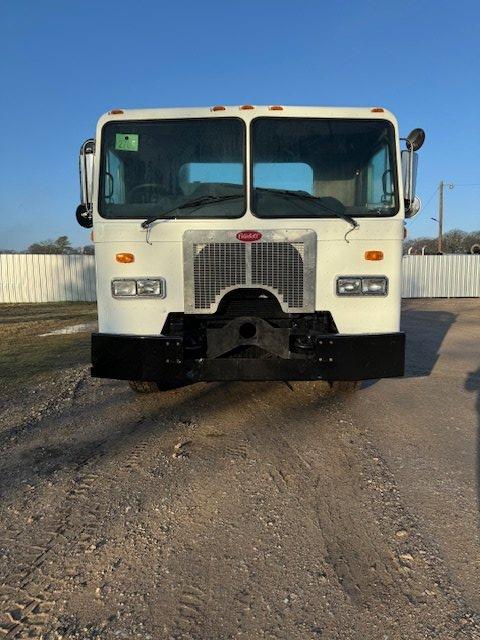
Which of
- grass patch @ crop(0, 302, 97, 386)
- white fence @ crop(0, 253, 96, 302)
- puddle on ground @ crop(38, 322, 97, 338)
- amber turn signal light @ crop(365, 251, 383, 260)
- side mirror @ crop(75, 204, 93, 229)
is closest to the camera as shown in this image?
amber turn signal light @ crop(365, 251, 383, 260)

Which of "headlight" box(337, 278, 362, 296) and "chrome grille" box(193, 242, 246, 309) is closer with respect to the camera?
"chrome grille" box(193, 242, 246, 309)

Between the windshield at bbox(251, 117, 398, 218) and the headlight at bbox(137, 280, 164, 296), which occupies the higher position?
the windshield at bbox(251, 117, 398, 218)

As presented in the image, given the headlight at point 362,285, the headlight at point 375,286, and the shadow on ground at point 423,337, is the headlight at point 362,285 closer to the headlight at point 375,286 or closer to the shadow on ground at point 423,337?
the headlight at point 375,286

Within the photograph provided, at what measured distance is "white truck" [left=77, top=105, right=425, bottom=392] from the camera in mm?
4594

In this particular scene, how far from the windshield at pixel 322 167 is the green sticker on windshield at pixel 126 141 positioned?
1.11 meters

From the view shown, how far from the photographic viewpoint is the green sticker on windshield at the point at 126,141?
4801 millimetres

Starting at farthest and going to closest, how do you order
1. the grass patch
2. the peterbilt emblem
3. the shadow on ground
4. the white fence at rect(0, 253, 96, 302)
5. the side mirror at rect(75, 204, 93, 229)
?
the white fence at rect(0, 253, 96, 302), the shadow on ground, the grass patch, the side mirror at rect(75, 204, 93, 229), the peterbilt emblem

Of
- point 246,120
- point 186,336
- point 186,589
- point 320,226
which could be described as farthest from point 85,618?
point 246,120

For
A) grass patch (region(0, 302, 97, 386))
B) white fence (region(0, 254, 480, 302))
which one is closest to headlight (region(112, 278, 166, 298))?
grass patch (region(0, 302, 97, 386))

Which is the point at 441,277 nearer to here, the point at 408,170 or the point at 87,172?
the point at 408,170

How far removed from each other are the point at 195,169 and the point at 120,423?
2573 mm

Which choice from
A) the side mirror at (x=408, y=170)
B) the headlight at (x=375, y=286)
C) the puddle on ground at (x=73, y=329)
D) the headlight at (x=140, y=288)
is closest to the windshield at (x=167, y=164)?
the headlight at (x=140, y=288)

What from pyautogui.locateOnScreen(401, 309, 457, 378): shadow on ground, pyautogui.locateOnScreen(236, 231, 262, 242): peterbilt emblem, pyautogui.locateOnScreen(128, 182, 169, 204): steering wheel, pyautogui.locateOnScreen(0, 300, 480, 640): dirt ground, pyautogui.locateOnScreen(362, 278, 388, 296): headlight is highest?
pyautogui.locateOnScreen(128, 182, 169, 204): steering wheel

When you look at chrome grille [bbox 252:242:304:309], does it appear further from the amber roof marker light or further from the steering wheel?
the steering wheel
